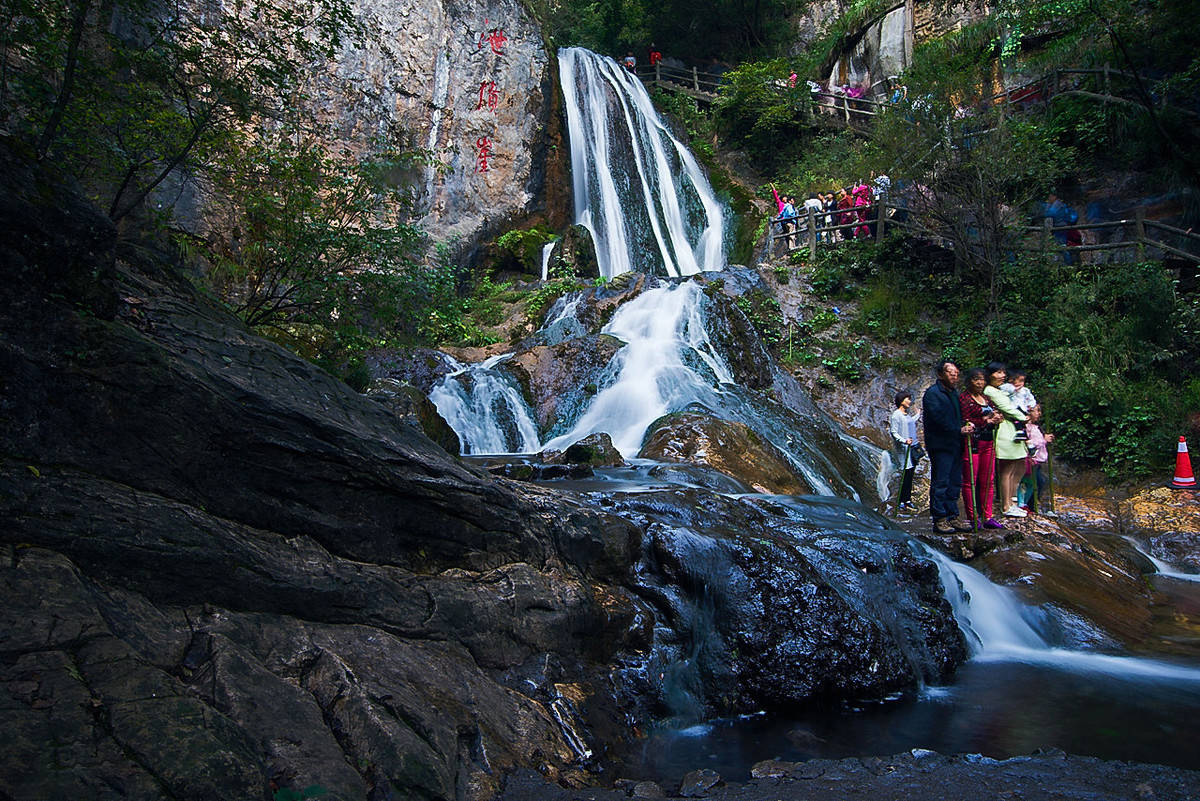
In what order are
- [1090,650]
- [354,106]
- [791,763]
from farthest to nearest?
[354,106] < [1090,650] < [791,763]

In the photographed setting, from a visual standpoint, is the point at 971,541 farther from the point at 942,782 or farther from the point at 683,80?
the point at 683,80

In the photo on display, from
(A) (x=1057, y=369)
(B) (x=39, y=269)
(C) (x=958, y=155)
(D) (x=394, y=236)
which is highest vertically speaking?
(C) (x=958, y=155)

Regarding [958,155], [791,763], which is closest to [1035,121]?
[958,155]

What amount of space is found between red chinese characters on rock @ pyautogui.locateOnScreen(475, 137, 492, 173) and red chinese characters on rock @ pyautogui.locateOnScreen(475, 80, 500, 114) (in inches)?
33.5

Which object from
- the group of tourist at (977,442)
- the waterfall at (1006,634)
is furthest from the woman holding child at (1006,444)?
the waterfall at (1006,634)

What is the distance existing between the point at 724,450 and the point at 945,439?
322cm

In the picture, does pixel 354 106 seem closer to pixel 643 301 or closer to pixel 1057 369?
pixel 643 301

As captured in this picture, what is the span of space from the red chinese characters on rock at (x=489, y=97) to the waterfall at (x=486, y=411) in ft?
33.7

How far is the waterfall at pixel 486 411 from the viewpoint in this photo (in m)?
11.0

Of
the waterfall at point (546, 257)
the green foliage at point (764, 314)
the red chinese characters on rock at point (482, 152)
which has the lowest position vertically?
the green foliage at point (764, 314)

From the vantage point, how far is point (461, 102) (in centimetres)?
1845

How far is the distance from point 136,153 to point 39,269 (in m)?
2.90

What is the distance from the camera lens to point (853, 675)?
4957 mm

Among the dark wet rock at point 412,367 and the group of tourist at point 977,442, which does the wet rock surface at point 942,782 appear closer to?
the group of tourist at point 977,442
